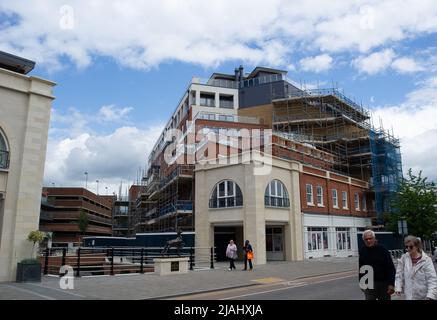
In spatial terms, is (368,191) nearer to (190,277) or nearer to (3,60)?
(190,277)

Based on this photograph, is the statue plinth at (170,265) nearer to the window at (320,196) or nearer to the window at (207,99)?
the window at (320,196)

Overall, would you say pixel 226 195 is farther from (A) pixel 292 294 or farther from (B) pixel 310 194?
(A) pixel 292 294

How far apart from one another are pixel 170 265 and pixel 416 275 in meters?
14.3

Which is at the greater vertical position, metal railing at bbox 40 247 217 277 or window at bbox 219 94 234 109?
window at bbox 219 94 234 109

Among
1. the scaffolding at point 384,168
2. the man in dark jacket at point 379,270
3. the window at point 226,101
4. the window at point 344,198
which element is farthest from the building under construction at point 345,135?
the man in dark jacket at point 379,270

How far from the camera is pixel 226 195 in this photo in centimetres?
2836

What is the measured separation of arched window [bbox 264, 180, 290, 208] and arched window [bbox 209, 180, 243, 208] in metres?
2.00

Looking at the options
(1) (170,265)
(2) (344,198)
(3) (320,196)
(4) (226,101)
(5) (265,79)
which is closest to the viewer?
(1) (170,265)

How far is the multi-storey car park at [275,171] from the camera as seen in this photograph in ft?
93.0

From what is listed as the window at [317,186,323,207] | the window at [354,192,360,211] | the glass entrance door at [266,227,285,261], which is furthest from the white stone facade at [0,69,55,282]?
the window at [354,192,360,211]

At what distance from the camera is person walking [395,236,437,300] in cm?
541

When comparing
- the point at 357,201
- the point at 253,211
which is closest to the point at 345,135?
the point at 357,201

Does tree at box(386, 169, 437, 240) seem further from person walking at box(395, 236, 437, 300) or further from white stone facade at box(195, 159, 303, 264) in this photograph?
person walking at box(395, 236, 437, 300)

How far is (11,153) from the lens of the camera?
16.0 metres
